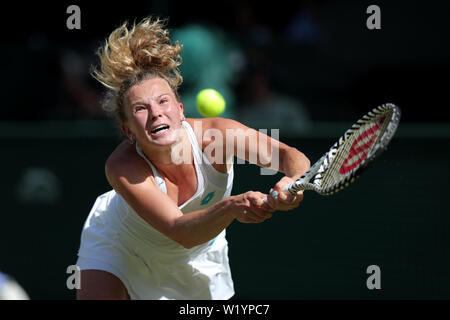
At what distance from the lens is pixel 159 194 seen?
9.52ft

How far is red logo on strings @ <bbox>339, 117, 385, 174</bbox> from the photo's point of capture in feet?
8.17

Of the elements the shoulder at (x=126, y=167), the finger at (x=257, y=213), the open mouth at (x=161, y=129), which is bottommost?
the finger at (x=257, y=213)

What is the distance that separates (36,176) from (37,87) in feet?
2.46

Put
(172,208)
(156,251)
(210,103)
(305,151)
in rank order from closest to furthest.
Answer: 1. (172,208)
2. (156,251)
3. (210,103)
4. (305,151)

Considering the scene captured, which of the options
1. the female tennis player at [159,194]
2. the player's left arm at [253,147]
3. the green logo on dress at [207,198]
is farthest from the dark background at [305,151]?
the player's left arm at [253,147]

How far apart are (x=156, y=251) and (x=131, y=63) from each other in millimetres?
937

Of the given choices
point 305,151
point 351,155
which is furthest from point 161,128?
point 305,151

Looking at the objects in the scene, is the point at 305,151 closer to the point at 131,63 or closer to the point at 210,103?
the point at 210,103

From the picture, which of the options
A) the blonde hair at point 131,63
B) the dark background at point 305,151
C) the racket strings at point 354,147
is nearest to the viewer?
the racket strings at point 354,147

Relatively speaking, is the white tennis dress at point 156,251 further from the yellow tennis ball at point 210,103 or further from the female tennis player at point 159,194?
the yellow tennis ball at point 210,103

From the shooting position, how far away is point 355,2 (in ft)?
18.6

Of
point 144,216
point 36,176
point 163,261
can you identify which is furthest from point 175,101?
point 36,176

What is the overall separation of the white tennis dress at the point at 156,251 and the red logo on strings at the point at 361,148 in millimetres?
758

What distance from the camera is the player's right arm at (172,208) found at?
2623 millimetres
